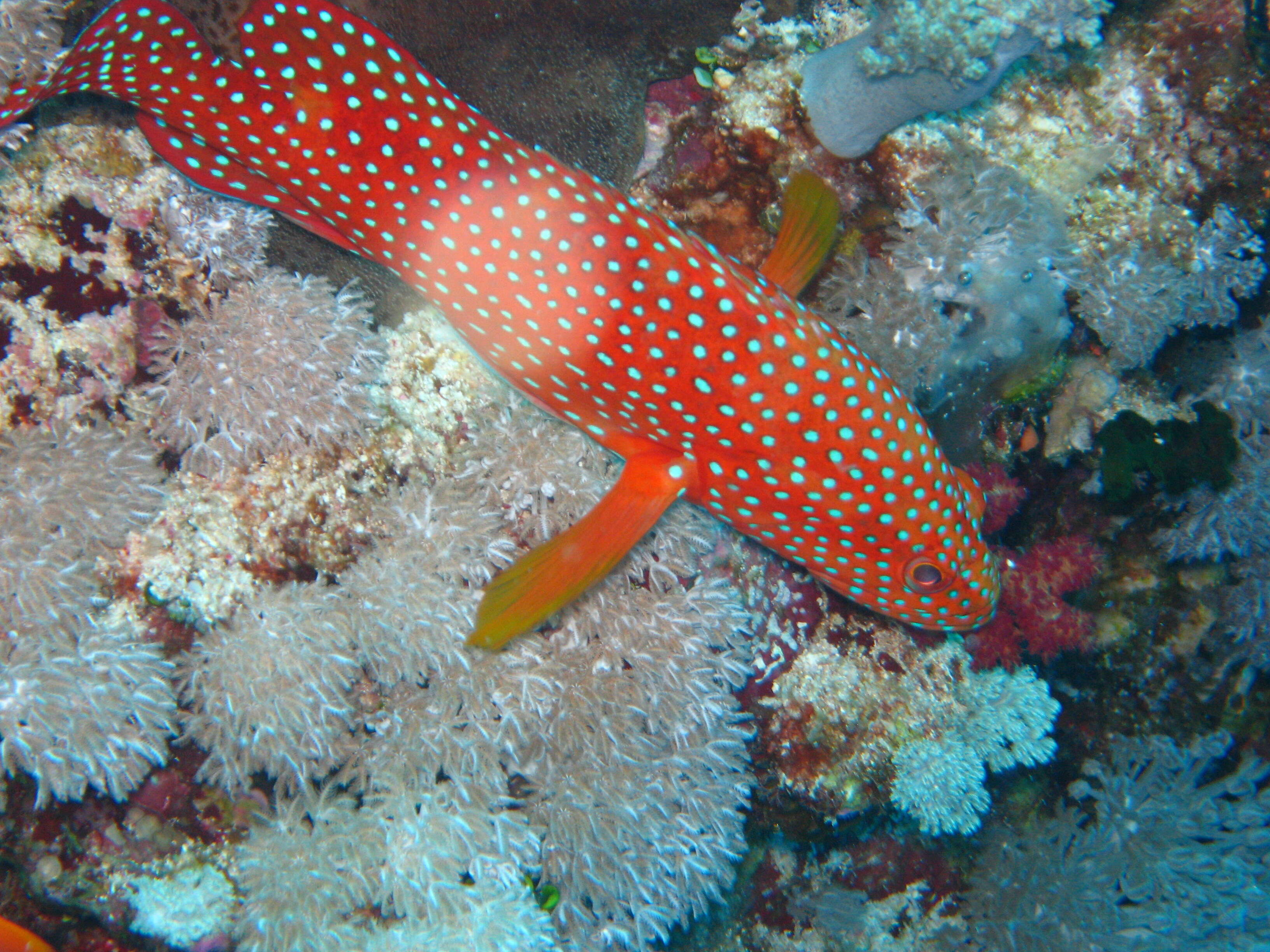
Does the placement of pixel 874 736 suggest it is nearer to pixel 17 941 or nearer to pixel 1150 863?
pixel 1150 863

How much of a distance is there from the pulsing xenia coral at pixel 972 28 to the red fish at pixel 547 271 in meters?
1.40

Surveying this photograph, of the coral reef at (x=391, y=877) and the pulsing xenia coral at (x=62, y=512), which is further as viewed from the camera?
the coral reef at (x=391, y=877)

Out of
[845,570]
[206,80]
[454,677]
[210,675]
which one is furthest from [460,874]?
[206,80]

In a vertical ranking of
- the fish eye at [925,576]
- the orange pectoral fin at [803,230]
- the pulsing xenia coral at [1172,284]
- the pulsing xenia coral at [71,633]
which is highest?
the pulsing xenia coral at [1172,284]

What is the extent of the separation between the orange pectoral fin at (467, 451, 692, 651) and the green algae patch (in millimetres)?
2998

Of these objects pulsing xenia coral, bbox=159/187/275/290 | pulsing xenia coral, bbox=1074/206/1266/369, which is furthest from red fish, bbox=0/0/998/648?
pulsing xenia coral, bbox=1074/206/1266/369

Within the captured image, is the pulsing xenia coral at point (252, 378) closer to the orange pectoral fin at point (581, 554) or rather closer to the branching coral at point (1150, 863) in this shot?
the orange pectoral fin at point (581, 554)

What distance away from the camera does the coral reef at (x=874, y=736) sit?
4.09 metres

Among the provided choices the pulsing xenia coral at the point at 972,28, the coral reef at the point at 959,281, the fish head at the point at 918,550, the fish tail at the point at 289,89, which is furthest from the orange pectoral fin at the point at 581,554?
the pulsing xenia coral at the point at 972,28

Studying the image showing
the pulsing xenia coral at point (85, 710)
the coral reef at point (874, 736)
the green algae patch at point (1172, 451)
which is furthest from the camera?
the coral reef at point (874, 736)

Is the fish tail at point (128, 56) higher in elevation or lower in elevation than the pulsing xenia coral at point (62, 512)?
higher

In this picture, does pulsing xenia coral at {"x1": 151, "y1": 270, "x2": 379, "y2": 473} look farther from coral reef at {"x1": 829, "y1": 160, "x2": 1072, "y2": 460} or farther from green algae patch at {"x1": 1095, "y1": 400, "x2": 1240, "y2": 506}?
green algae patch at {"x1": 1095, "y1": 400, "x2": 1240, "y2": 506}

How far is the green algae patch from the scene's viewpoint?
385cm

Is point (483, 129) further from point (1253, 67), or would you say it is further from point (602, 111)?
point (1253, 67)
